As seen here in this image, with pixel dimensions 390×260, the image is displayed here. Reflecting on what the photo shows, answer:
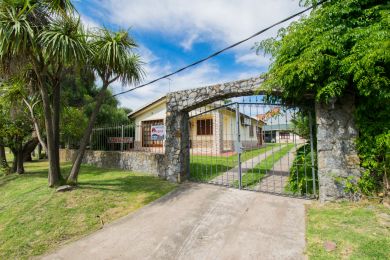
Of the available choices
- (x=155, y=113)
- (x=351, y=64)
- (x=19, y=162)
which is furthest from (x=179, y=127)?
(x=155, y=113)

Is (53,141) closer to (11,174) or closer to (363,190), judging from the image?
(11,174)

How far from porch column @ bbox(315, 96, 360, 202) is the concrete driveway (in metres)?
0.75

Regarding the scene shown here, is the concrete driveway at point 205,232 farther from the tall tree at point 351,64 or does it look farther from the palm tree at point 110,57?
the palm tree at point 110,57

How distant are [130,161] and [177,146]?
11.0 ft

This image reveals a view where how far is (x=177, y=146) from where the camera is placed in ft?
22.4

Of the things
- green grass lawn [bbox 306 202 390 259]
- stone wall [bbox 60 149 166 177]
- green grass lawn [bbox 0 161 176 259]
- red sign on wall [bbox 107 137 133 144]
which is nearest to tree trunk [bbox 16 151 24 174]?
green grass lawn [bbox 0 161 176 259]

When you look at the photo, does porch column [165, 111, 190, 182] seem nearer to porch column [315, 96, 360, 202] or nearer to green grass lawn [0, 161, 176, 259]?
green grass lawn [0, 161, 176, 259]

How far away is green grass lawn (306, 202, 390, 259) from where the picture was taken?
2807 mm

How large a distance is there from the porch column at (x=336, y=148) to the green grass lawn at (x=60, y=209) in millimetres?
3924

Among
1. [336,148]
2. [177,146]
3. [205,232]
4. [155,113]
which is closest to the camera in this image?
[205,232]

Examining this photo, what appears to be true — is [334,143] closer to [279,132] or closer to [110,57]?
[279,132]

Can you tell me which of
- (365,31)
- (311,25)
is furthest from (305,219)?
(311,25)

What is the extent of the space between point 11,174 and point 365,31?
13.0 meters

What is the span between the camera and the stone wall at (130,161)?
7.96 m
